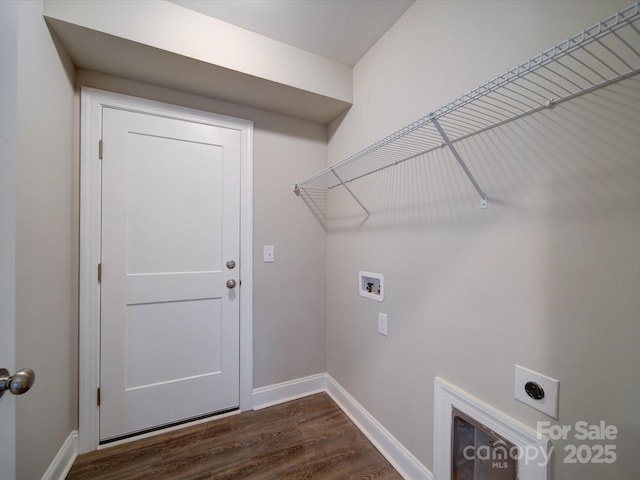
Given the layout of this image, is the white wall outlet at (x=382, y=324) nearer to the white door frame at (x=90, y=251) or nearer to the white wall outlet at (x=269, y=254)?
the white wall outlet at (x=269, y=254)

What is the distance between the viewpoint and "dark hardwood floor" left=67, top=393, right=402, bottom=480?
4.58 feet

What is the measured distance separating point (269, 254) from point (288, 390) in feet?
3.57

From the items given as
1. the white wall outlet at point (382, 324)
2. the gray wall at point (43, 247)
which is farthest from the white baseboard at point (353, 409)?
the gray wall at point (43, 247)

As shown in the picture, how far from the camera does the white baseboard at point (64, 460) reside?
4.14 ft

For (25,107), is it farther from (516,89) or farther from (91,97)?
(516,89)

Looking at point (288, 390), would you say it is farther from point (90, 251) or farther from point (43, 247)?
point (43, 247)

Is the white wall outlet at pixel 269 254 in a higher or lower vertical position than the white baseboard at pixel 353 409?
higher

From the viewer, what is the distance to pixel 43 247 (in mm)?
1191

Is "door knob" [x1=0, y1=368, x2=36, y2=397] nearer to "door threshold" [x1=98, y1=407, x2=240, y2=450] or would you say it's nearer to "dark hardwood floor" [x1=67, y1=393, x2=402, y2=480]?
"dark hardwood floor" [x1=67, y1=393, x2=402, y2=480]

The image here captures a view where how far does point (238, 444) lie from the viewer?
62.9 inches

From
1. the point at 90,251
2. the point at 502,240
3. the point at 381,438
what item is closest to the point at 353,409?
the point at 381,438

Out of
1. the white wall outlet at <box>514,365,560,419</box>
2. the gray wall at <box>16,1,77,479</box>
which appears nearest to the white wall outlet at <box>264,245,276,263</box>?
the gray wall at <box>16,1,77,479</box>

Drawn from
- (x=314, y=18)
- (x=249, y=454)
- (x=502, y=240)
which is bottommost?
(x=249, y=454)

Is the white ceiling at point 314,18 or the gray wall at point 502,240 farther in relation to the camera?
the white ceiling at point 314,18
